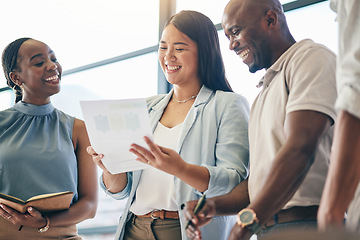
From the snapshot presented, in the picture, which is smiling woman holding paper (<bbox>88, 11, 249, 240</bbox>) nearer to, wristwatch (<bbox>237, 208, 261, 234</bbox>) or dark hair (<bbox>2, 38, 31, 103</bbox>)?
wristwatch (<bbox>237, 208, 261, 234</bbox>)

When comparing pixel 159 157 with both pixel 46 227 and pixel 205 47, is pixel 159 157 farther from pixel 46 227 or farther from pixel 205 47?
pixel 46 227

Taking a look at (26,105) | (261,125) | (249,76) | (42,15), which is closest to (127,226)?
(261,125)

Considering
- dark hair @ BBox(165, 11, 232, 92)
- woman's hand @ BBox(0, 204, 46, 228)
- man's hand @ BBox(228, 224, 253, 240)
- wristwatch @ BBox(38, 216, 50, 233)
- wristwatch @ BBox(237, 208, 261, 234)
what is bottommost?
wristwatch @ BBox(38, 216, 50, 233)

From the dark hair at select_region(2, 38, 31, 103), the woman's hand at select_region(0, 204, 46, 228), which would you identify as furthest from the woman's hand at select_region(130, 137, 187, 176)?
the dark hair at select_region(2, 38, 31, 103)

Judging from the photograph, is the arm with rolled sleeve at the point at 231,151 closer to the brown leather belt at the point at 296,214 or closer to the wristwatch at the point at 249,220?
the brown leather belt at the point at 296,214

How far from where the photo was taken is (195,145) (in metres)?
1.94

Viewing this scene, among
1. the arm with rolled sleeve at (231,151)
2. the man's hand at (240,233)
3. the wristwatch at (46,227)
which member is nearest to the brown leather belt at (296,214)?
the man's hand at (240,233)

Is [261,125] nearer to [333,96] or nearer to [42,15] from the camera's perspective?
[333,96]

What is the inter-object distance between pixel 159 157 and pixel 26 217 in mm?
889

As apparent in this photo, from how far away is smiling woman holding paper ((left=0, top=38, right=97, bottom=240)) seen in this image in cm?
218

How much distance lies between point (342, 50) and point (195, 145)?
102cm

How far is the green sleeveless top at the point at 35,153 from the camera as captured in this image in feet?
7.51

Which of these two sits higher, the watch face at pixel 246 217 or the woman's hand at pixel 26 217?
the watch face at pixel 246 217

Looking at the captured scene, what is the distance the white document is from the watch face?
55 centimetres
